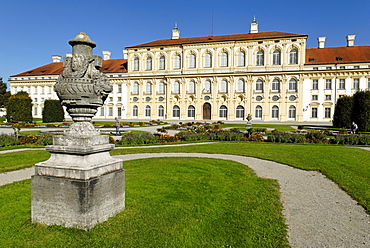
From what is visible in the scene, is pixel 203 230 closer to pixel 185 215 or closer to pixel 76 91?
pixel 185 215

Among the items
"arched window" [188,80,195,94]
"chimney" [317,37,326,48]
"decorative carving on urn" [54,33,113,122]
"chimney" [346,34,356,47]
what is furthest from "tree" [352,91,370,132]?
"arched window" [188,80,195,94]

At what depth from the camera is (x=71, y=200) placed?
142 inches

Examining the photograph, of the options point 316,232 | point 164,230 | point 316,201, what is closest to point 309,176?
point 316,201

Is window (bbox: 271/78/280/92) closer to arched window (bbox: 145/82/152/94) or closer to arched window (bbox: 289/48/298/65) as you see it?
arched window (bbox: 289/48/298/65)

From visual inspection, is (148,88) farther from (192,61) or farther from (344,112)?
(344,112)

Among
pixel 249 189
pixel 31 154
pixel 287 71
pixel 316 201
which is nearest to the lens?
pixel 316 201

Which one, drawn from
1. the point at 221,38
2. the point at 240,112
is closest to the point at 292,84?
the point at 240,112

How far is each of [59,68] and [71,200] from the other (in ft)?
196

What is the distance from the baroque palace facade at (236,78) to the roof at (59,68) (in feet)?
1.33

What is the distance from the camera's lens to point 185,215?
424 cm

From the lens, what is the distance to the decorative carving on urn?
3799 millimetres

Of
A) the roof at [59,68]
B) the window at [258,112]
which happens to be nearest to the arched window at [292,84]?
the window at [258,112]

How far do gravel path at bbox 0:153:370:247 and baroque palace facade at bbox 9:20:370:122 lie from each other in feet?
125

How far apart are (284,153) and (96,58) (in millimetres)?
9716
